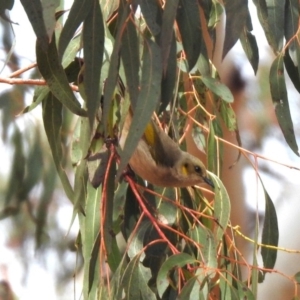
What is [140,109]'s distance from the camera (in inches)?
25.4

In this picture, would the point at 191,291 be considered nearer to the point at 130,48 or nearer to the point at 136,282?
the point at 136,282

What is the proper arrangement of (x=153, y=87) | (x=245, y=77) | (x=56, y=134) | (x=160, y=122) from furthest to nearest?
(x=245, y=77) → (x=160, y=122) → (x=56, y=134) → (x=153, y=87)

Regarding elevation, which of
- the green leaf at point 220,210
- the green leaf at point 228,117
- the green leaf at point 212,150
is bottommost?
the green leaf at point 220,210

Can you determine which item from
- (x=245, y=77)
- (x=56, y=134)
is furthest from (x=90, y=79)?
(x=245, y=77)

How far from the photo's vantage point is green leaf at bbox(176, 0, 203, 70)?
868 mm

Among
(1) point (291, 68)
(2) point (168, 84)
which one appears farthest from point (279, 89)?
(2) point (168, 84)

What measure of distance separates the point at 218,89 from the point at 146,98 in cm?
50

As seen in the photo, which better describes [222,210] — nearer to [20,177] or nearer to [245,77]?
[20,177]

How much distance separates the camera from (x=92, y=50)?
29.9 inches

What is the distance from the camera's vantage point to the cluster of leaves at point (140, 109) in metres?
0.71

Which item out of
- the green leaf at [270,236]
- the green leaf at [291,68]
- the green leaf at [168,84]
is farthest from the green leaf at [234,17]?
the green leaf at [270,236]

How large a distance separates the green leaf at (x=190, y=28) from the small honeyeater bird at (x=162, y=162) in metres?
0.23

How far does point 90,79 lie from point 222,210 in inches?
17.0

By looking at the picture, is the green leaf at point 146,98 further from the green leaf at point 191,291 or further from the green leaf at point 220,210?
the green leaf at point 220,210
